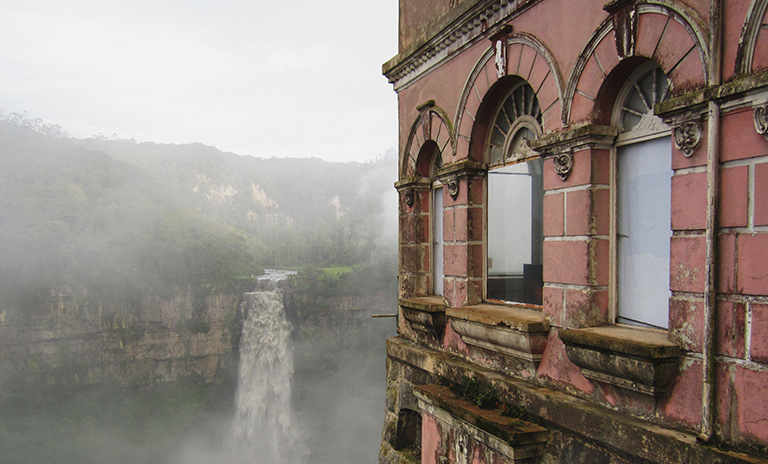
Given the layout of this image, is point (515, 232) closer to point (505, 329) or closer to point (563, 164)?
point (505, 329)

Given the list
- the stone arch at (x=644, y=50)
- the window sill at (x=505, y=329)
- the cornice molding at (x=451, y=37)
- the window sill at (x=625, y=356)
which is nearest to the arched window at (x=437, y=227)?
the cornice molding at (x=451, y=37)

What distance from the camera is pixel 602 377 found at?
12.1 ft

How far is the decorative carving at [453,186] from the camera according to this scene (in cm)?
578

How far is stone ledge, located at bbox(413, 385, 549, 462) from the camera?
4.16 m

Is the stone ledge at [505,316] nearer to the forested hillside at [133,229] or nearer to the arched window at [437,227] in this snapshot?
the arched window at [437,227]

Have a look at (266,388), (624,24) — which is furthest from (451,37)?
(266,388)

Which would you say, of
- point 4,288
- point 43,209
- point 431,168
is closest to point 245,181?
point 43,209

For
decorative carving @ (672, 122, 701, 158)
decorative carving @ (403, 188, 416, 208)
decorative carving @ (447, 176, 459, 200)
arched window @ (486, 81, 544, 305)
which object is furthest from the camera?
decorative carving @ (403, 188, 416, 208)

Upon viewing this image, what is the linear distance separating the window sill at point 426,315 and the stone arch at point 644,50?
275cm

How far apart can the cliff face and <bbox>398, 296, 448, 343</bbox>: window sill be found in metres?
43.7

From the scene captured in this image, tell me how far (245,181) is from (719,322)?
82.5 metres

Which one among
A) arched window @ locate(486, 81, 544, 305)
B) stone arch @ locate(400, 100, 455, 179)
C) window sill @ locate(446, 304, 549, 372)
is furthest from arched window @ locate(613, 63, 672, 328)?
stone arch @ locate(400, 100, 455, 179)

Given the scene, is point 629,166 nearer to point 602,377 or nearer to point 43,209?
point 602,377

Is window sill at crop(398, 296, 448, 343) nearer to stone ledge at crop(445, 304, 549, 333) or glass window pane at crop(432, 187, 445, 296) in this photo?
glass window pane at crop(432, 187, 445, 296)
